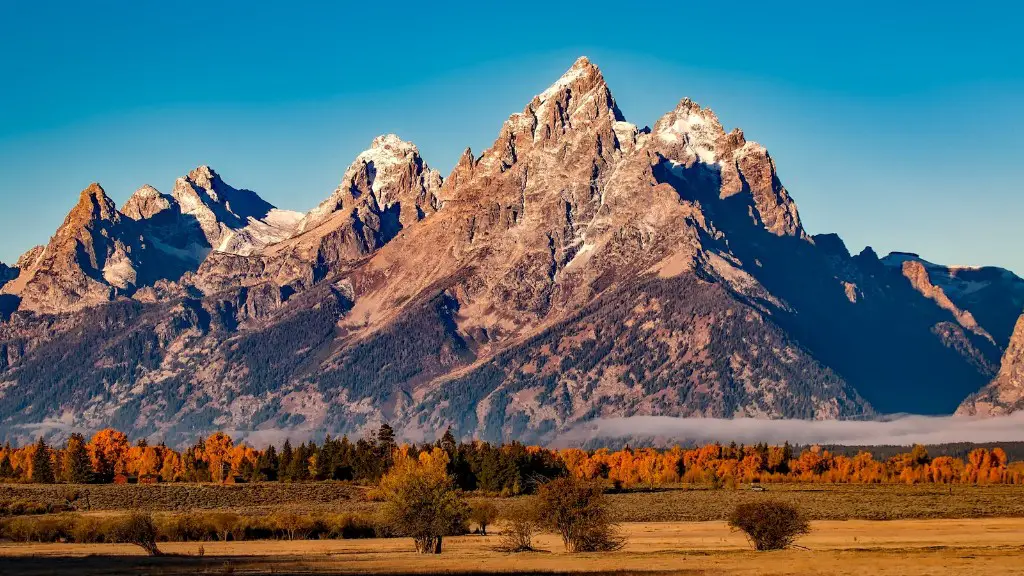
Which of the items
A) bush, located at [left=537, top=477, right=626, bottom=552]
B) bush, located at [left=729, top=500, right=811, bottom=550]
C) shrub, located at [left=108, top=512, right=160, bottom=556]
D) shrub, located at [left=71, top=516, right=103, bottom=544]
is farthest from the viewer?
shrub, located at [left=71, top=516, right=103, bottom=544]

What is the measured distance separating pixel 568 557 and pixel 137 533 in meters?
51.3

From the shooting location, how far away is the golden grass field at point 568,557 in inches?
5044

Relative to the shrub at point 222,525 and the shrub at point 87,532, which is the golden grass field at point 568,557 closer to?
the shrub at point 87,532

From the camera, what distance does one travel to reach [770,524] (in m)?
158

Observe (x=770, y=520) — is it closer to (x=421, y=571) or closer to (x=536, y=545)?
(x=536, y=545)

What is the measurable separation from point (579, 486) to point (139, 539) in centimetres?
5161

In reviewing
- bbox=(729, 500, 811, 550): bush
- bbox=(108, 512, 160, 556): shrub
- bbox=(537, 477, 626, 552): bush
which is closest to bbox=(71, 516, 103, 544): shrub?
bbox=(108, 512, 160, 556): shrub

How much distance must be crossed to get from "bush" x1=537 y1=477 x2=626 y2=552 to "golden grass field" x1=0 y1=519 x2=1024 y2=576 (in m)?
2.83

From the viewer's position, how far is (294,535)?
193625mm

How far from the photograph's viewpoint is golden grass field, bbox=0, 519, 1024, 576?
12812cm

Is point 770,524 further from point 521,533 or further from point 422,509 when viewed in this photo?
point 422,509

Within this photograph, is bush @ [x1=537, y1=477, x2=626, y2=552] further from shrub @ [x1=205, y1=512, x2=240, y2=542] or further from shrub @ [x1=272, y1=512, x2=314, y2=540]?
shrub @ [x1=205, y1=512, x2=240, y2=542]

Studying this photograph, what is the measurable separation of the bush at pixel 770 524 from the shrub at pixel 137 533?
65536 millimetres

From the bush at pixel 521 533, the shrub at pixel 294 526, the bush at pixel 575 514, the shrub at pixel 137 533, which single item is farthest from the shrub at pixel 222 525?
the bush at pixel 575 514
